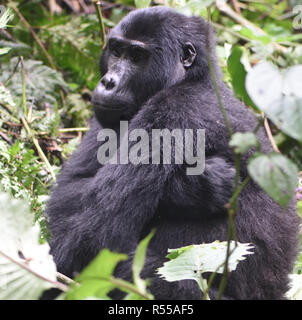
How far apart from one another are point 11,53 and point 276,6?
10.7 ft

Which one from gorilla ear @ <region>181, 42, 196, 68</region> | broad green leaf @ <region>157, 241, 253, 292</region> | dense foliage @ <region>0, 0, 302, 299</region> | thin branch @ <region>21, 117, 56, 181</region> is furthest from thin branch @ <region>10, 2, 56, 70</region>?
broad green leaf @ <region>157, 241, 253, 292</region>

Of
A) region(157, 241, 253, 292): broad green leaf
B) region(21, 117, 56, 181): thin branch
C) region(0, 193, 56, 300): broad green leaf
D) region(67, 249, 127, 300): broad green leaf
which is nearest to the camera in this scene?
region(67, 249, 127, 300): broad green leaf

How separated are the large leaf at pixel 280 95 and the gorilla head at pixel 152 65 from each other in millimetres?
1540

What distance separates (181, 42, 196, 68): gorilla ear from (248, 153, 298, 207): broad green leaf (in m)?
1.60

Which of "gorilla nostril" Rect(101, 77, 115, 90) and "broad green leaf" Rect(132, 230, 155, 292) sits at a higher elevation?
"broad green leaf" Rect(132, 230, 155, 292)

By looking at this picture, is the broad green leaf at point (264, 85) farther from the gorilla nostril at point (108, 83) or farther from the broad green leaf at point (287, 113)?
the gorilla nostril at point (108, 83)

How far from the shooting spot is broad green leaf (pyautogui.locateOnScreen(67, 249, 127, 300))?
3.79 feet

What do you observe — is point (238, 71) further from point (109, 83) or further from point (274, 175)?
point (109, 83)

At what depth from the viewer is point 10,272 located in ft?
4.88

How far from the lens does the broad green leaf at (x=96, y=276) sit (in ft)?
3.79

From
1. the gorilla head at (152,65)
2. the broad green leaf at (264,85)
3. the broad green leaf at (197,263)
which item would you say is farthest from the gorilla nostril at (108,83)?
the broad green leaf at (264,85)

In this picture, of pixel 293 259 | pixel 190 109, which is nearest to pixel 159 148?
pixel 190 109

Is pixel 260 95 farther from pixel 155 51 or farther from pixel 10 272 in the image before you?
pixel 155 51
